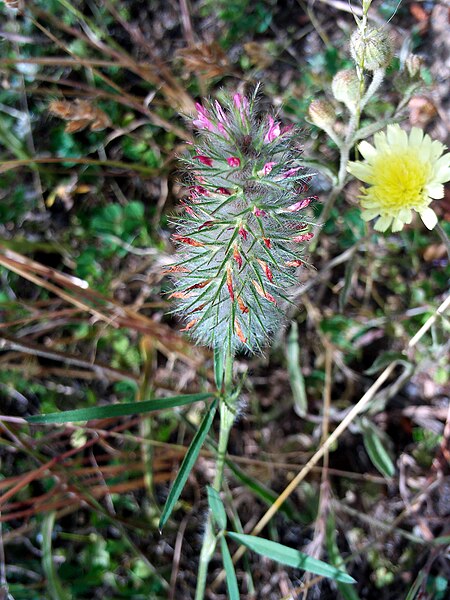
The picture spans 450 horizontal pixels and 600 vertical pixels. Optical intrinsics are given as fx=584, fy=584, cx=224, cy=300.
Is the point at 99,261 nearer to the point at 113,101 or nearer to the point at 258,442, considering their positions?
the point at 113,101

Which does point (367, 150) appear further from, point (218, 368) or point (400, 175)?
point (218, 368)

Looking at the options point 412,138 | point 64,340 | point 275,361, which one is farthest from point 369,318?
point 64,340

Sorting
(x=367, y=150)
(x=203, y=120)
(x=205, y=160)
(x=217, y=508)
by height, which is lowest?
(x=217, y=508)

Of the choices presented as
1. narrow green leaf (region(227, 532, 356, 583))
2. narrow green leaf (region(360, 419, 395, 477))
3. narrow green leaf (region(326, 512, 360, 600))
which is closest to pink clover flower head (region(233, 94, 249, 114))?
narrow green leaf (region(227, 532, 356, 583))

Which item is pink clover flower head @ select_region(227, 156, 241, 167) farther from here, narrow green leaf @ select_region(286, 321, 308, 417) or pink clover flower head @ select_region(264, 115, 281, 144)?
narrow green leaf @ select_region(286, 321, 308, 417)

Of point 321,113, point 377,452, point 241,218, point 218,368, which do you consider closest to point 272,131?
point 241,218

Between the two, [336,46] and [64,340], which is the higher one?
[336,46]

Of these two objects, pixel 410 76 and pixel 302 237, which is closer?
pixel 302 237
